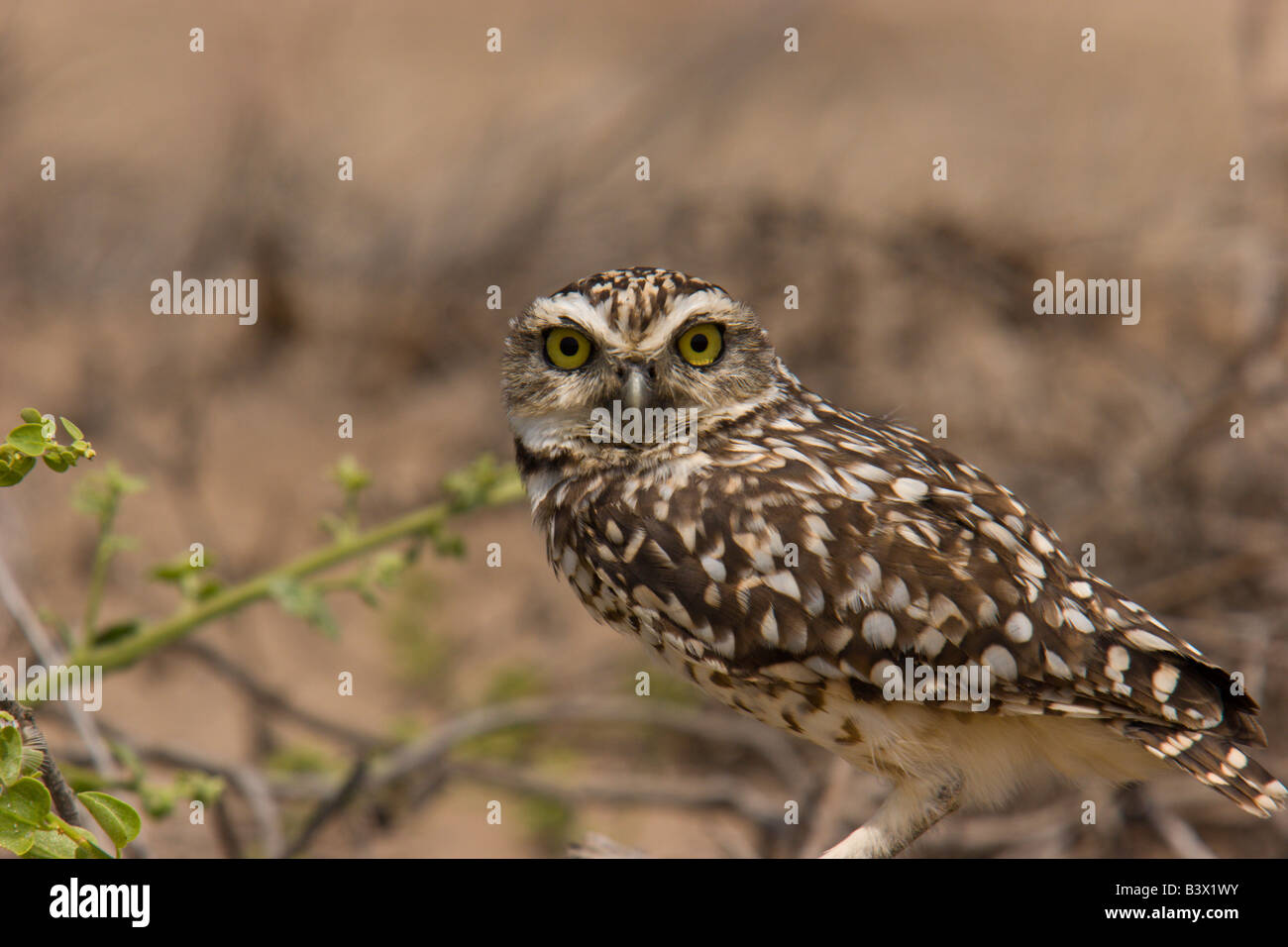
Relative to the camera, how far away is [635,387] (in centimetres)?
286

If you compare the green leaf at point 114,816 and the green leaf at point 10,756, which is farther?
the green leaf at point 114,816

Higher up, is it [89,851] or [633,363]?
[633,363]

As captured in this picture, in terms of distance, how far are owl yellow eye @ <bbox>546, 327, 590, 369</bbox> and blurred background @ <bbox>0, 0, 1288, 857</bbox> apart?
1930 millimetres

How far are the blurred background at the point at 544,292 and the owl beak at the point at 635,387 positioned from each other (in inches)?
78.2

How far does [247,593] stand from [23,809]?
4.23 feet

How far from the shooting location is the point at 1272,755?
15.8ft

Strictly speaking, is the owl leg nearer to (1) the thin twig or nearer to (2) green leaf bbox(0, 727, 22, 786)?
(1) the thin twig
